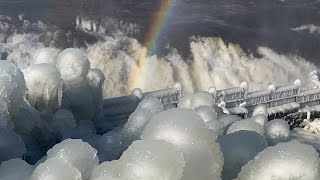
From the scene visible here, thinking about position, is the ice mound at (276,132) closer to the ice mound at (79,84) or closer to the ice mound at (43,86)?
the ice mound at (43,86)

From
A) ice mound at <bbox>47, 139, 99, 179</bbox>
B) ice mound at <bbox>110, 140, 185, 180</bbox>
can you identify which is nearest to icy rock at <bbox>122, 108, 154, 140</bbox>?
ice mound at <bbox>47, 139, 99, 179</bbox>

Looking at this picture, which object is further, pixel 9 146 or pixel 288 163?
pixel 9 146

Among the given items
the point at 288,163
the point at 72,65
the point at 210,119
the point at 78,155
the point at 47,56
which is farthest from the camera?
the point at 47,56

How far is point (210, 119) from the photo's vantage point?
23.5ft

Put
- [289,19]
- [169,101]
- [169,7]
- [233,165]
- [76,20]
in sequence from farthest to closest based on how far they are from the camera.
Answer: [169,7]
[289,19]
[76,20]
[169,101]
[233,165]

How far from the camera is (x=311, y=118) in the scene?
20.8 meters

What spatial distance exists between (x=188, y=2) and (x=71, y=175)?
143 ft

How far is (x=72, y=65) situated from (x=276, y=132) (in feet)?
10.7

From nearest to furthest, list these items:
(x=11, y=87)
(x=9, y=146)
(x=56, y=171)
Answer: (x=56, y=171) → (x=9, y=146) → (x=11, y=87)

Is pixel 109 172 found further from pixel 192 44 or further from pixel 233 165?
pixel 192 44

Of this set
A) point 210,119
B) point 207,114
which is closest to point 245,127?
point 210,119

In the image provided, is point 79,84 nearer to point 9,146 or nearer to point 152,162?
point 9,146

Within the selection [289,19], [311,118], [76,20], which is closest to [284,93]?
[311,118]

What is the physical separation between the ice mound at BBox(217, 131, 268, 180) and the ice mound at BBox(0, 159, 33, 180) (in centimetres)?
188
